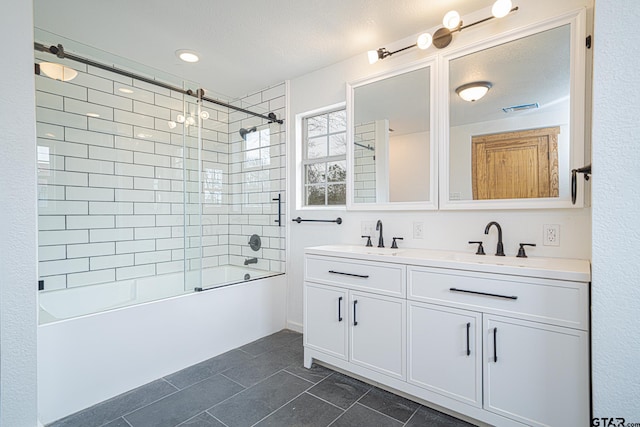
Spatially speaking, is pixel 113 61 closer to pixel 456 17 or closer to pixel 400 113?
pixel 400 113

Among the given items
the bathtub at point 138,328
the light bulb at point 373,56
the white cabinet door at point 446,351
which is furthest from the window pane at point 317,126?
the white cabinet door at point 446,351

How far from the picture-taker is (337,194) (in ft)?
9.04

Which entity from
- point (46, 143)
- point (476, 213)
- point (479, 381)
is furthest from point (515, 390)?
point (46, 143)

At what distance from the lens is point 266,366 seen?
7.56ft

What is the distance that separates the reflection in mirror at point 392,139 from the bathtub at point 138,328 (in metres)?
1.38

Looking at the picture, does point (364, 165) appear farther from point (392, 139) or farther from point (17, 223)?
point (17, 223)

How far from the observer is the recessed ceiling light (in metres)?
2.53

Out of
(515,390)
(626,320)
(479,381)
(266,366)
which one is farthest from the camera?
(266,366)

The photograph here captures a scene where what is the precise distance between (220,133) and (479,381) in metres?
2.82

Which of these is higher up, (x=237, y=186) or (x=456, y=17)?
(x=456, y=17)

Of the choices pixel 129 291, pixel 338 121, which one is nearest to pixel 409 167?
pixel 338 121

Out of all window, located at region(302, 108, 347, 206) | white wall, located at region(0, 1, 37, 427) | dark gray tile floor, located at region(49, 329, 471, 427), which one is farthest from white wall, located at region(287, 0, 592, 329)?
white wall, located at region(0, 1, 37, 427)

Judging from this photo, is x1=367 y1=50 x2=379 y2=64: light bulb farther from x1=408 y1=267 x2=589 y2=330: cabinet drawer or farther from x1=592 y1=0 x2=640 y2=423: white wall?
x1=408 y1=267 x2=589 y2=330: cabinet drawer

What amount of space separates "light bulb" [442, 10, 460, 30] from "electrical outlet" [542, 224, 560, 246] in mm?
1376
